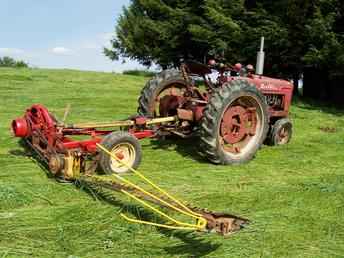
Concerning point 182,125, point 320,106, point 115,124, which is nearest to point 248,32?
point 320,106

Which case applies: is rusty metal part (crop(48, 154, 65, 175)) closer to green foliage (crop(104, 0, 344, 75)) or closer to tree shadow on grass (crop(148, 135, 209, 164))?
tree shadow on grass (crop(148, 135, 209, 164))

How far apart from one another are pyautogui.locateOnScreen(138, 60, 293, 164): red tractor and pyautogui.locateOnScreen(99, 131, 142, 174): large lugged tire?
1.09m

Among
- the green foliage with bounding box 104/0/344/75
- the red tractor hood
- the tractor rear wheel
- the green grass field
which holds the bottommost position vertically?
the green grass field

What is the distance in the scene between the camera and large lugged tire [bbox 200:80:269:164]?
6.70 metres

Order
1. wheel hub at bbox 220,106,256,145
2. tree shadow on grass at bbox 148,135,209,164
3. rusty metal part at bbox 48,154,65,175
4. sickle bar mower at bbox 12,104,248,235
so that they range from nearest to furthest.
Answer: sickle bar mower at bbox 12,104,248,235 < rusty metal part at bbox 48,154,65,175 < wheel hub at bbox 220,106,256,145 < tree shadow on grass at bbox 148,135,209,164

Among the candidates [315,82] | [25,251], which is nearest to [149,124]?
[25,251]

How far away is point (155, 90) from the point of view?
7953 mm

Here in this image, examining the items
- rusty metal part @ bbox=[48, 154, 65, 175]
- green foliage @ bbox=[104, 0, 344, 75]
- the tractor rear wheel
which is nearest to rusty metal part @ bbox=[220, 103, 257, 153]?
the tractor rear wheel

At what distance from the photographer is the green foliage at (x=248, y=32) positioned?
15.8 meters

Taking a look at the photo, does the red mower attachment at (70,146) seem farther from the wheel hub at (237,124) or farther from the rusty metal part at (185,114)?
the wheel hub at (237,124)

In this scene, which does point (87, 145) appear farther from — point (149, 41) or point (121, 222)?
point (149, 41)

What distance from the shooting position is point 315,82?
19953 mm

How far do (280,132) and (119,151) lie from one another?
3692 millimetres

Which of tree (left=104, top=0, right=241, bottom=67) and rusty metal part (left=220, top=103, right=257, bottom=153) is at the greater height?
tree (left=104, top=0, right=241, bottom=67)
